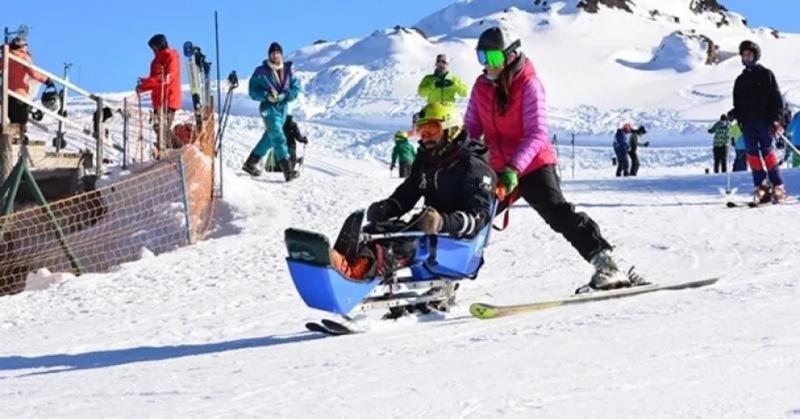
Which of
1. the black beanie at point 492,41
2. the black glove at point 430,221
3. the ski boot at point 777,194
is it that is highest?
the black beanie at point 492,41

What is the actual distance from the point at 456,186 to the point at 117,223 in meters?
7.17

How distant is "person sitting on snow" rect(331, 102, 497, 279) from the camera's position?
19.5 feet

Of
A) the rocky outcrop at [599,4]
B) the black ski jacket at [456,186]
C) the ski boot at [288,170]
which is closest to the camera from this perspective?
the black ski jacket at [456,186]

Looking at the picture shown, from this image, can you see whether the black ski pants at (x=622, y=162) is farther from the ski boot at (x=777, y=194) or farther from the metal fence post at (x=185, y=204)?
the metal fence post at (x=185, y=204)

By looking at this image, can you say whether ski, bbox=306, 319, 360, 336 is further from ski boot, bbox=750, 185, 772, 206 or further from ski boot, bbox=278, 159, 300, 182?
ski boot, bbox=278, 159, 300, 182

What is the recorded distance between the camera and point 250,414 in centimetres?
390

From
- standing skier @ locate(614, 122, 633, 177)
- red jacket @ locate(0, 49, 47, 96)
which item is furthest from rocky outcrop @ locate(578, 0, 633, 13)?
red jacket @ locate(0, 49, 47, 96)

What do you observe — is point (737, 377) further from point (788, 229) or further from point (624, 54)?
point (624, 54)

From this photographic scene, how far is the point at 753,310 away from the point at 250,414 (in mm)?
2700

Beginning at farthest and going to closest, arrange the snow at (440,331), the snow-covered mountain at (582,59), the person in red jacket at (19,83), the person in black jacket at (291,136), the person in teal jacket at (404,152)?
the snow-covered mountain at (582,59) → the person in teal jacket at (404,152) → the person in black jacket at (291,136) → the person in red jacket at (19,83) → the snow at (440,331)

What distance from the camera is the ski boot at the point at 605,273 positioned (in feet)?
21.3

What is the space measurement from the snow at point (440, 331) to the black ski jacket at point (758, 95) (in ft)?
3.13

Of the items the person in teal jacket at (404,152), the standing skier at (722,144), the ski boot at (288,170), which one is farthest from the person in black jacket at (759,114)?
the standing skier at (722,144)

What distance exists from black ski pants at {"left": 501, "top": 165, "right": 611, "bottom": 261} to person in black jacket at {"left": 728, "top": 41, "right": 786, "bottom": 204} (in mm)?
5665
